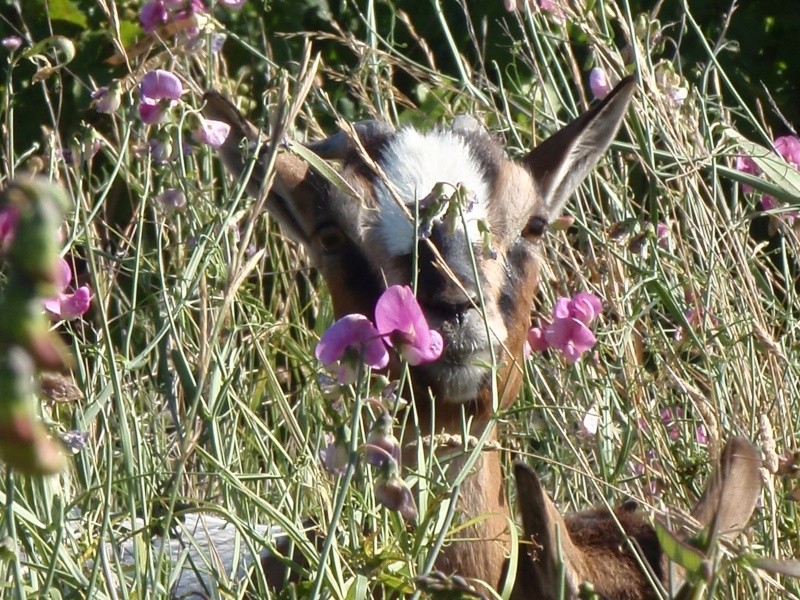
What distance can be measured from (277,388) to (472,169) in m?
0.89

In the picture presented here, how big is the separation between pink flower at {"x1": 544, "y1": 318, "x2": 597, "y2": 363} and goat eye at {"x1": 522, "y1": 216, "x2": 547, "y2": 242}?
71 centimetres

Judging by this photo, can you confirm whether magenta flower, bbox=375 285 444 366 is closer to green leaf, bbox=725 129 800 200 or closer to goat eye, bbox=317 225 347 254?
green leaf, bbox=725 129 800 200

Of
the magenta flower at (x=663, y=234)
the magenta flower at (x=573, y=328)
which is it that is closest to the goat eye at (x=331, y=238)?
the magenta flower at (x=573, y=328)

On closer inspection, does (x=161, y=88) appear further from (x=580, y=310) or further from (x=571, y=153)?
(x=571, y=153)

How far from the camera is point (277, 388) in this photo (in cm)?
264

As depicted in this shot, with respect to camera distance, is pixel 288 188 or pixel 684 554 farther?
pixel 288 188

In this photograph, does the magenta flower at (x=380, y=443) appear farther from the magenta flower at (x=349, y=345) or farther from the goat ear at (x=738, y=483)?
the goat ear at (x=738, y=483)

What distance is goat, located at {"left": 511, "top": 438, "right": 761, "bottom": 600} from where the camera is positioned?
1736 millimetres

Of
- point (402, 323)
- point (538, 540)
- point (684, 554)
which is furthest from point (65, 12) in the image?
point (684, 554)

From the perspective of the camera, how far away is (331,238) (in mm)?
3191

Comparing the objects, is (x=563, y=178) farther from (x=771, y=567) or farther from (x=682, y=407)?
(x=771, y=567)

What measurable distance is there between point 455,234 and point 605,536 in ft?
2.47

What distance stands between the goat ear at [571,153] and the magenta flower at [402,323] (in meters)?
1.84

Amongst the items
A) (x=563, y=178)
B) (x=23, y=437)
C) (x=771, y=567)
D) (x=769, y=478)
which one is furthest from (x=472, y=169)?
(x=23, y=437)
